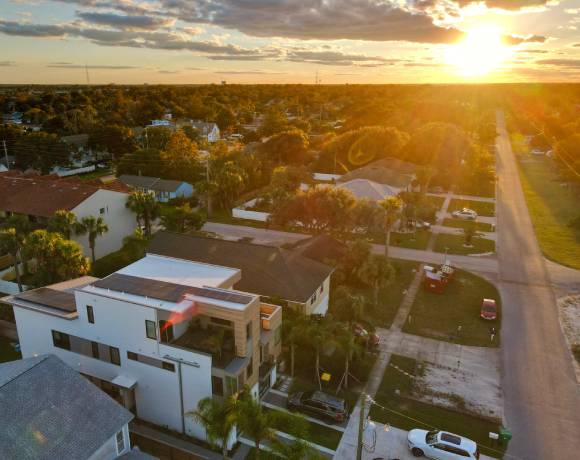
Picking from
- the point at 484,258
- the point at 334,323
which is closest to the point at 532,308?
the point at 484,258

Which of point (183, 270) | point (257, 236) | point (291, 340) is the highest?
point (183, 270)

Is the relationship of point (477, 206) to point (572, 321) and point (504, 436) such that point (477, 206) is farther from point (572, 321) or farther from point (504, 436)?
point (504, 436)

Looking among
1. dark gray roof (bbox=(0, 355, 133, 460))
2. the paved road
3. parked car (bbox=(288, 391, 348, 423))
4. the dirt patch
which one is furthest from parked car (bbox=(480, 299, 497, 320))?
dark gray roof (bbox=(0, 355, 133, 460))

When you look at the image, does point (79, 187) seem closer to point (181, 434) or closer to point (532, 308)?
point (181, 434)

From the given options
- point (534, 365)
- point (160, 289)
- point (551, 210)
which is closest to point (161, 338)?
point (160, 289)

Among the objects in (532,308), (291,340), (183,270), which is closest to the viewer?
(291,340)

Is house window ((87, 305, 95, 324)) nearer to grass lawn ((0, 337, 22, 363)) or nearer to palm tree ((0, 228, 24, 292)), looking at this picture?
grass lawn ((0, 337, 22, 363))
